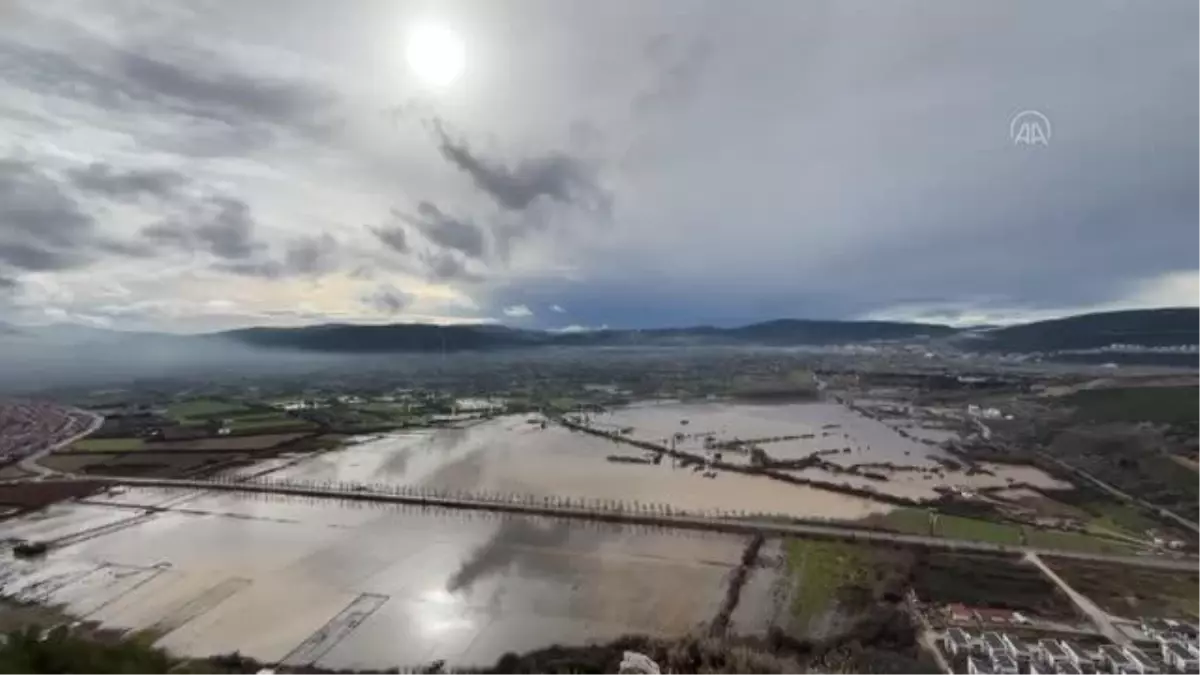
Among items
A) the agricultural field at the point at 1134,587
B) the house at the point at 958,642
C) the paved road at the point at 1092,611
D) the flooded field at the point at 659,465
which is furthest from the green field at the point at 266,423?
the agricultural field at the point at 1134,587

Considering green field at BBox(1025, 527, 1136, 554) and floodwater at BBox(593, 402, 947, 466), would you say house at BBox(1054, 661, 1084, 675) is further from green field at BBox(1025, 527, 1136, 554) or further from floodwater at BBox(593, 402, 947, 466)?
floodwater at BBox(593, 402, 947, 466)

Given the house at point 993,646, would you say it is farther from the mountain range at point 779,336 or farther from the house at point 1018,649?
the mountain range at point 779,336

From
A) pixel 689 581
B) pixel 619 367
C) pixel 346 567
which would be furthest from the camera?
pixel 619 367

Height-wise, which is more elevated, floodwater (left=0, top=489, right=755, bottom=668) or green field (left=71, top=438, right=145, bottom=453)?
green field (left=71, top=438, right=145, bottom=453)

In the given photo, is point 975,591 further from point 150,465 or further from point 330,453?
point 150,465

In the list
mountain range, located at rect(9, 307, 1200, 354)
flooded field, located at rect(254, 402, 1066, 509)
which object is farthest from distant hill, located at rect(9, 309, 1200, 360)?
flooded field, located at rect(254, 402, 1066, 509)

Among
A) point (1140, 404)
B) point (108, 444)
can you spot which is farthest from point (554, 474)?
point (1140, 404)

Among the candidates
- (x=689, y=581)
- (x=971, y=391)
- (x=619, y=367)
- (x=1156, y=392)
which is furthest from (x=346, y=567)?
(x=619, y=367)
